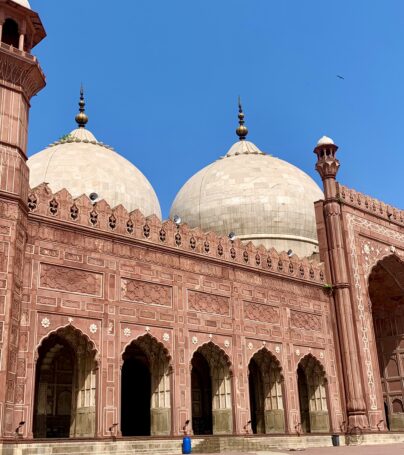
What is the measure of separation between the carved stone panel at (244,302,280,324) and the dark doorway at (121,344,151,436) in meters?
2.87

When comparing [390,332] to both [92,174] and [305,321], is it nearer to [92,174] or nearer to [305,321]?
[305,321]

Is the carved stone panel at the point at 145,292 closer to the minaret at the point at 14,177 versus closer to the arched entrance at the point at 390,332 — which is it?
the minaret at the point at 14,177

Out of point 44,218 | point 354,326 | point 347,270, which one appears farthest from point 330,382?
point 44,218

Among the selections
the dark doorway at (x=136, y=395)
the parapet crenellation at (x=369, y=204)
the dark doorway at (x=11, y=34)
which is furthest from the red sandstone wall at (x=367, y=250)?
the dark doorway at (x=11, y=34)

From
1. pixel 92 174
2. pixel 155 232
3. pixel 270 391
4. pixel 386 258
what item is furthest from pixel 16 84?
pixel 386 258

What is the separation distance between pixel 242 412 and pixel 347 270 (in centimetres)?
542

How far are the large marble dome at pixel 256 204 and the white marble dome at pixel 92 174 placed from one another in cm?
221

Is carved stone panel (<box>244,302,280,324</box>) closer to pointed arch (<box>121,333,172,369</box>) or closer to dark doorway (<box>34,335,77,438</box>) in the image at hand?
pointed arch (<box>121,333,172,369</box>)

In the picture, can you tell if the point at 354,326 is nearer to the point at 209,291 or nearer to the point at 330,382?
the point at 330,382

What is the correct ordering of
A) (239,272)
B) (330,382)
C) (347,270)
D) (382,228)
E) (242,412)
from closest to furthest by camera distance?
(242,412) → (239,272) → (330,382) → (347,270) → (382,228)

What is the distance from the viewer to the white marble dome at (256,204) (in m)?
22.0

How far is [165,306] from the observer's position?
13164 millimetres

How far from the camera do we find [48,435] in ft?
42.9

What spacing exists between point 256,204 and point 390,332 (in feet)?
20.9
